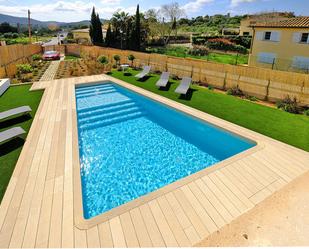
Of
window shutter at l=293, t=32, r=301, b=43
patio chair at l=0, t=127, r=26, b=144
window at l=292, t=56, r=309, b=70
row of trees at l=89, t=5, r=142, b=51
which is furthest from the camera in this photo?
row of trees at l=89, t=5, r=142, b=51

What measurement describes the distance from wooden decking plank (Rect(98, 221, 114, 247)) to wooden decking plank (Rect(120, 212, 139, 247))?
24 cm

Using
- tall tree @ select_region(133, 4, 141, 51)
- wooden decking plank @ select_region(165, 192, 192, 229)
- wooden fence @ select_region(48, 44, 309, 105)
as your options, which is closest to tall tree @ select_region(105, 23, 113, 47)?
tall tree @ select_region(133, 4, 141, 51)

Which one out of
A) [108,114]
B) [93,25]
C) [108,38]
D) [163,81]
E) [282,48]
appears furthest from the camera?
[93,25]

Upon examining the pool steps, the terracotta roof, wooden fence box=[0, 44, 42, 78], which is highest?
the terracotta roof

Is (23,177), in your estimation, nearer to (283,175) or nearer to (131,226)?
(131,226)

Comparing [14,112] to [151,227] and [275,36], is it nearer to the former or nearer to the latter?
[151,227]

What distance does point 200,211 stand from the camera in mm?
3992

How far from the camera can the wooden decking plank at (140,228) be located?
3.38m

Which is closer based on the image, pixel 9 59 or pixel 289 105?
pixel 289 105

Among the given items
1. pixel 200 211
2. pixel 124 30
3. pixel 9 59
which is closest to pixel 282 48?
pixel 200 211

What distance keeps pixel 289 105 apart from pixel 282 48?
1159 centimetres

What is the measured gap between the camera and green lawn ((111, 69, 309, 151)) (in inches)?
281

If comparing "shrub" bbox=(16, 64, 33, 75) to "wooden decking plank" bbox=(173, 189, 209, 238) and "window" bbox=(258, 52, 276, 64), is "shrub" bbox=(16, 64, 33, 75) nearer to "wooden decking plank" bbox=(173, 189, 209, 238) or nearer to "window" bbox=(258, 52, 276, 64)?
"wooden decking plank" bbox=(173, 189, 209, 238)

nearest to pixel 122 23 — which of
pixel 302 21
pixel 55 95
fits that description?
pixel 302 21
